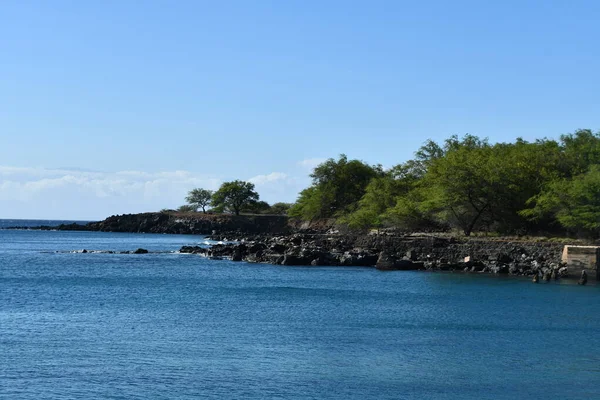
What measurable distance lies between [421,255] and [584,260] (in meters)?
16.6

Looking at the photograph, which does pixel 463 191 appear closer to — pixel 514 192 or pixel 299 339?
pixel 514 192

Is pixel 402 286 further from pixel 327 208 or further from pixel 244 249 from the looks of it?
pixel 327 208

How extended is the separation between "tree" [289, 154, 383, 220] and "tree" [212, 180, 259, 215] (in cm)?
4358

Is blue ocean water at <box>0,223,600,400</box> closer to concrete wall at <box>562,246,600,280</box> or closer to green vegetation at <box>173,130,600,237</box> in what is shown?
concrete wall at <box>562,246,600,280</box>

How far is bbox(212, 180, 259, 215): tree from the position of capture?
559 feet

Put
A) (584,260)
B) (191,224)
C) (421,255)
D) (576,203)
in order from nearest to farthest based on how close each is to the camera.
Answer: (584,260) → (576,203) → (421,255) → (191,224)

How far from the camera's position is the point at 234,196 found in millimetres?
170250

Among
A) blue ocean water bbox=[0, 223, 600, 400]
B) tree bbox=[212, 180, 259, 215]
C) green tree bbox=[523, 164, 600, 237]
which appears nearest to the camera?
blue ocean water bbox=[0, 223, 600, 400]

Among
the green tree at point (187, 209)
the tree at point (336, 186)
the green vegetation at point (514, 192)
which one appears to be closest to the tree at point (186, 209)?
the green tree at point (187, 209)

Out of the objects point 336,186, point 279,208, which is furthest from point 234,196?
point 336,186

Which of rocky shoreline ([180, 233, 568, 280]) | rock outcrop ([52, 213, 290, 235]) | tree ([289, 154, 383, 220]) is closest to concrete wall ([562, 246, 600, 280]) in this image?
rocky shoreline ([180, 233, 568, 280])

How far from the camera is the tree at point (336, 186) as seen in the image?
12425 cm

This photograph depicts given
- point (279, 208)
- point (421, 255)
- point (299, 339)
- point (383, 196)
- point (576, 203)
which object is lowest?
point (299, 339)

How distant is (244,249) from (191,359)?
54.1 meters
